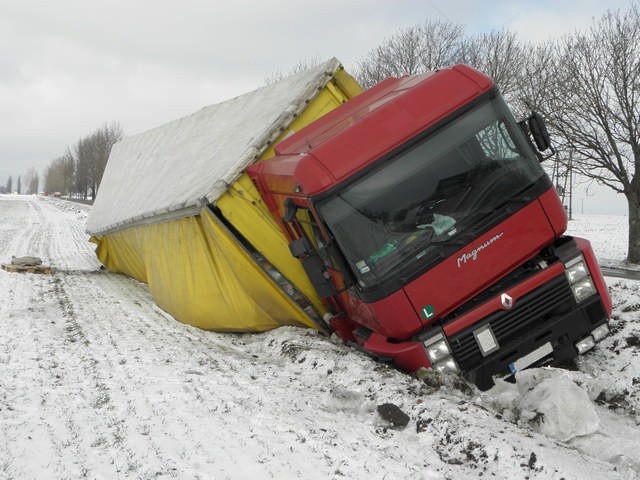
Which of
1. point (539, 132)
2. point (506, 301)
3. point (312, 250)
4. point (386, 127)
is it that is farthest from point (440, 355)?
point (539, 132)

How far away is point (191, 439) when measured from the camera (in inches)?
159

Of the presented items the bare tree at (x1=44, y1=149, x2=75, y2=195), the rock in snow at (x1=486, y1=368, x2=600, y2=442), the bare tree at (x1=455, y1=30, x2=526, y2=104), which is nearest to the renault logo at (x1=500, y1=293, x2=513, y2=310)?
the rock in snow at (x1=486, y1=368, x2=600, y2=442)

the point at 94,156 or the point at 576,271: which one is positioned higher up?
the point at 94,156

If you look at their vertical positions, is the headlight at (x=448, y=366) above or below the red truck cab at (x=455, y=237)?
below

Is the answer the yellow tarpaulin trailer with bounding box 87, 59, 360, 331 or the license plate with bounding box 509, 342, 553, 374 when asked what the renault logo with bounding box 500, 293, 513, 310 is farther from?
the yellow tarpaulin trailer with bounding box 87, 59, 360, 331

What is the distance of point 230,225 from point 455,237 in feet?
11.0

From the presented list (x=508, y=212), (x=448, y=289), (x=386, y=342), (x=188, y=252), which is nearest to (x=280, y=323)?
(x=188, y=252)

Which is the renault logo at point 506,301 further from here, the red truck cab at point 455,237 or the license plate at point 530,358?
the license plate at point 530,358

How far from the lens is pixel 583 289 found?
16.3ft

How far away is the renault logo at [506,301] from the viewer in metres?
4.87

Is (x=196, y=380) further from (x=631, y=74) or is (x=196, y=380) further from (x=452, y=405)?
(x=631, y=74)

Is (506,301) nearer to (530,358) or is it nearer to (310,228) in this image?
(530,358)

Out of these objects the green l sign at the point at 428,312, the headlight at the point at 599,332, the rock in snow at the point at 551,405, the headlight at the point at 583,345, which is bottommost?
the rock in snow at the point at 551,405

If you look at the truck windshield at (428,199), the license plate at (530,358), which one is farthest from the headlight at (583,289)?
the truck windshield at (428,199)
